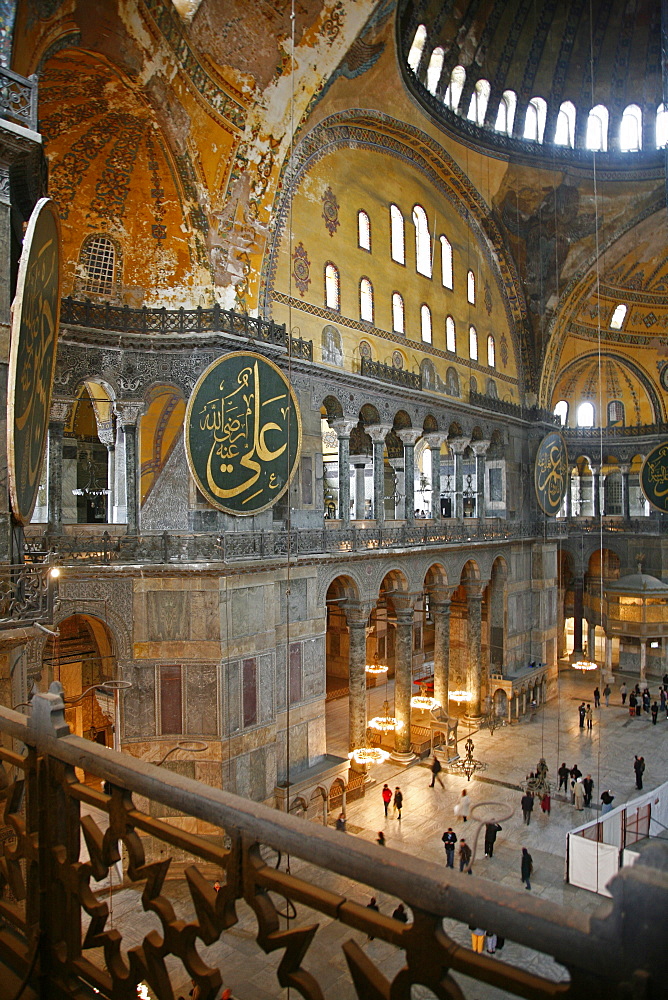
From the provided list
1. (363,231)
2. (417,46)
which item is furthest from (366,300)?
(417,46)

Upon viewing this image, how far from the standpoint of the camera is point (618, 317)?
23.8m

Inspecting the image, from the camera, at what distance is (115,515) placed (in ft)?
40.0

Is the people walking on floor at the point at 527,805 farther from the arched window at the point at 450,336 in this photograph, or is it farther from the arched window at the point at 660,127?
the arched window at the point at 660,127

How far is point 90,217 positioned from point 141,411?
Result: 2862mm

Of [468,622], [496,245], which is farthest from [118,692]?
[496,245]

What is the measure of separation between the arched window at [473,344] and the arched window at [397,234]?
→ 3540 millimetres

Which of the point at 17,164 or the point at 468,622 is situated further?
the point at 468,622

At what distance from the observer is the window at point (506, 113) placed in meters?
17.6

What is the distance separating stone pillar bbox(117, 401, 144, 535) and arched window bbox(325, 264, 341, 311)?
4.42 m

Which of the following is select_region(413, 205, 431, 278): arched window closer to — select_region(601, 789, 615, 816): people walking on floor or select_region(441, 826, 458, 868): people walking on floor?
select_region(601, 789, 615, 816): people walking on floor

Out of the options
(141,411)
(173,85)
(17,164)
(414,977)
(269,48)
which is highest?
(269,48)

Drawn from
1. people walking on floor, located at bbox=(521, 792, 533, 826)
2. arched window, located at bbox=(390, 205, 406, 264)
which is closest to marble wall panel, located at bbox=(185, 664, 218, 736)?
people walking on floor, located at bbox=(521, 792, 533, 826)

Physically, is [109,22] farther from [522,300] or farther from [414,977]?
[522,300]

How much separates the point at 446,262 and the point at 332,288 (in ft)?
17.3
